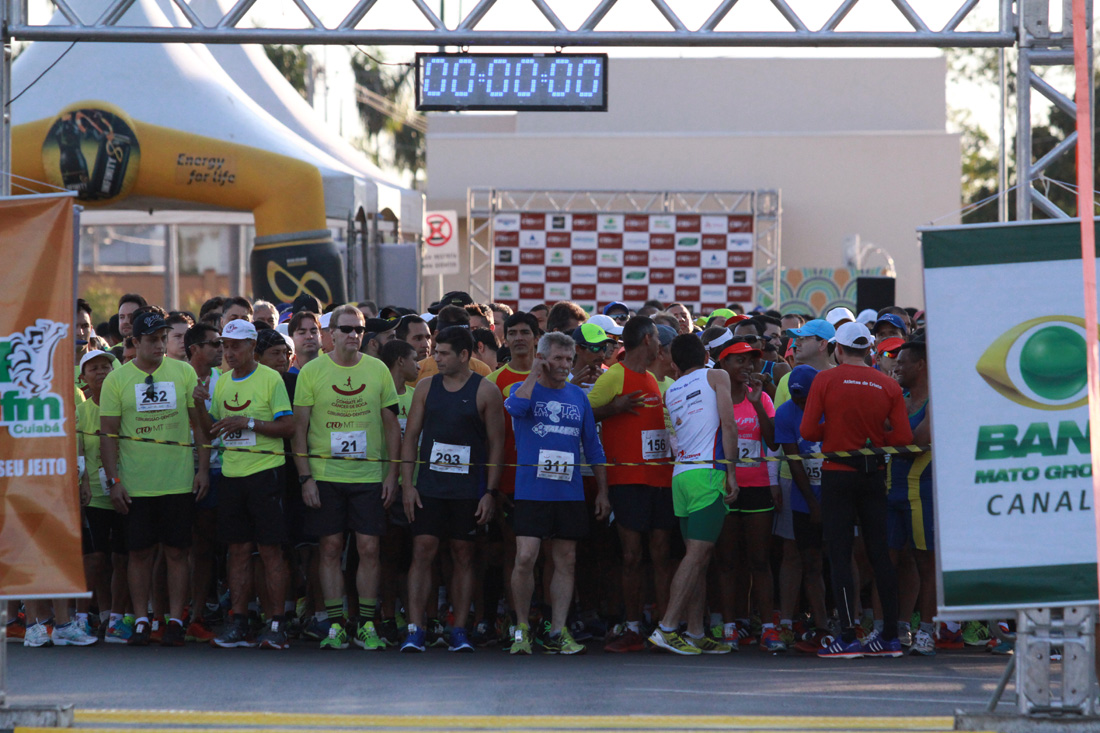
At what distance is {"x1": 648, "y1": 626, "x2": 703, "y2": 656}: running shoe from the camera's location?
742cm

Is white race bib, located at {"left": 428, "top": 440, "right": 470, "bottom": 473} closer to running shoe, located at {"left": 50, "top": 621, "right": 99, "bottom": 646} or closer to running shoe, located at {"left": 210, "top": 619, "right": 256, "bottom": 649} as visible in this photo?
running shoe, located at {"left": 210, "top": 619, "right": 256, "bottom": 649}

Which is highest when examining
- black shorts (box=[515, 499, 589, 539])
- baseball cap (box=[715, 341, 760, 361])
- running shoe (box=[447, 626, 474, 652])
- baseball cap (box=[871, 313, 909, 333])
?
baseball cap (box=[871, 313, 909, 333])

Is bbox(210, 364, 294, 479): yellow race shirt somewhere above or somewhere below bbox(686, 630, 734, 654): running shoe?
above

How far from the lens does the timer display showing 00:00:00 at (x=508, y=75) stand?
8.62 m

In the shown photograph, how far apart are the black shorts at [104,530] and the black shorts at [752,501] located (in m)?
3.66

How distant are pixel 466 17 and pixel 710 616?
13.1 ft

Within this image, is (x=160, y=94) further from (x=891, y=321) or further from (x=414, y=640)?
(x=414, y=640)

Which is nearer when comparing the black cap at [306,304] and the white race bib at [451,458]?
the white race bib at [451,458]

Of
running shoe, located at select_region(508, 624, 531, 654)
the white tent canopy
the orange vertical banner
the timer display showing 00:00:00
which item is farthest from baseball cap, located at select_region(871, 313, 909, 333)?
the white tent canopy

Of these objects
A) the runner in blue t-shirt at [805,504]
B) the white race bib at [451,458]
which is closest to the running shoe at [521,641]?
the white race bib at [451,458]

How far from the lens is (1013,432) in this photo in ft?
17.6

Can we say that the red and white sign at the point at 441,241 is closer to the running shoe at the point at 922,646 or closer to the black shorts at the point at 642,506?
the black shorts at the point at 642,506

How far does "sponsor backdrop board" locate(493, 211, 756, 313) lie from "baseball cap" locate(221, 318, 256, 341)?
48.5 feet

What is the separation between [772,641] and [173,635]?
3.53 m
